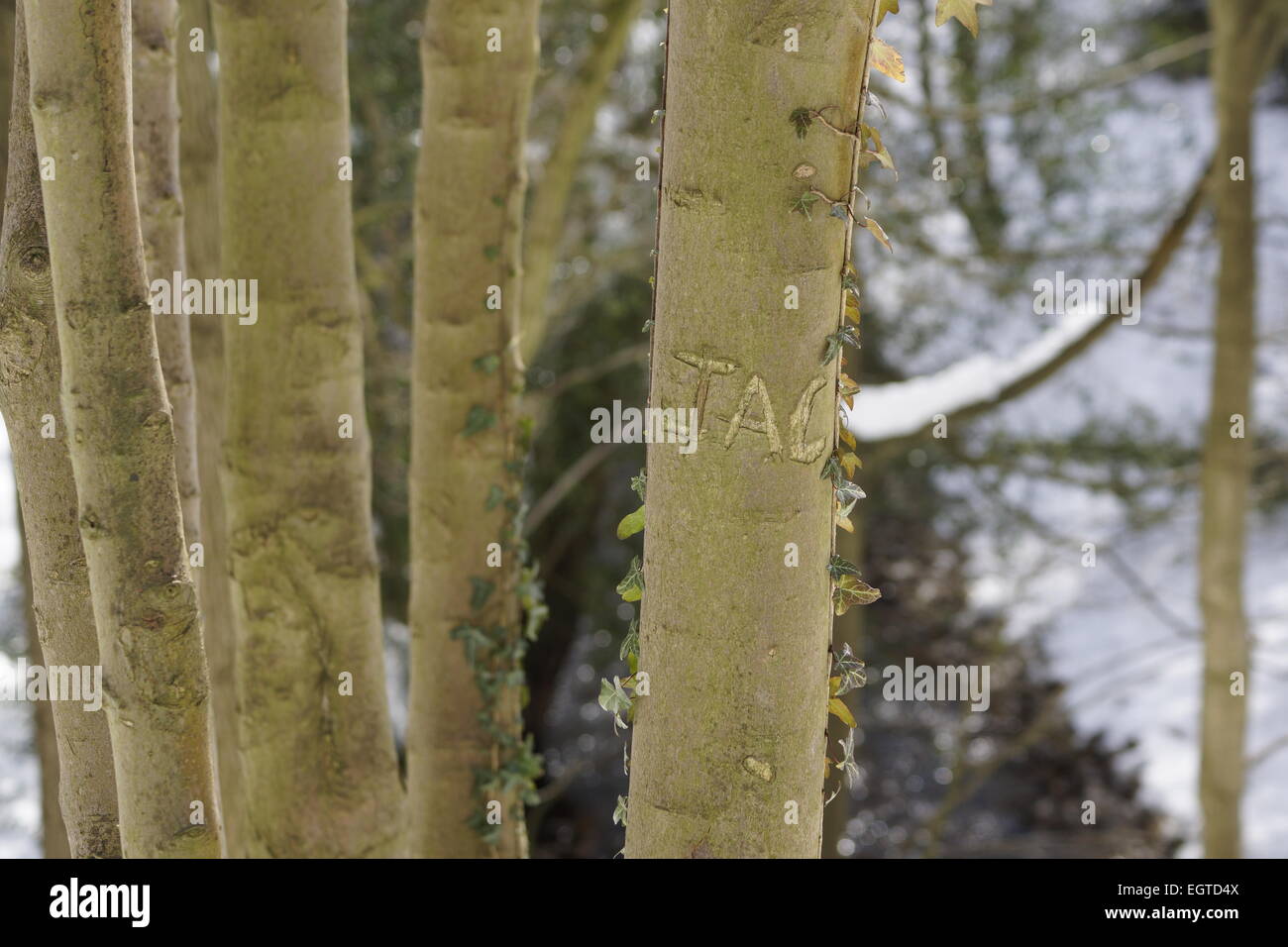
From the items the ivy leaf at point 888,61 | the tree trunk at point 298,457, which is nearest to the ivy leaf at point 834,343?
the ivy leaf at point 888,61

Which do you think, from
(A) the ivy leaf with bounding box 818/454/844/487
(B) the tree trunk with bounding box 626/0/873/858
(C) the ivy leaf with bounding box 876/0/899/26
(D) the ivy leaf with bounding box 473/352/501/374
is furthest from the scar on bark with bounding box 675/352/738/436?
(D) the ivy leaf with bounding box 473/352/501/374

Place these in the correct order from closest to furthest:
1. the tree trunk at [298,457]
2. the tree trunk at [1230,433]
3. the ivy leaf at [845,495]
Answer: the ivy leaf at [845,495] → the tree trunk at [298,457] → the tree trunk at [1230,433]

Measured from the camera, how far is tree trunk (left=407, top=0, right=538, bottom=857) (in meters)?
1.88

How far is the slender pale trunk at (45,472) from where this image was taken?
1.19 metres

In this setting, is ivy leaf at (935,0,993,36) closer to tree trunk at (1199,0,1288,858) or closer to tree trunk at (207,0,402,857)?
tree trunk at (207,0,402,857)

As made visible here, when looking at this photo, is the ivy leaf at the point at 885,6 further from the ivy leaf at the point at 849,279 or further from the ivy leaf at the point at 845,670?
the ivy leaf at the point at 845,670

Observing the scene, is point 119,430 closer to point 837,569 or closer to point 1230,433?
point 837,569

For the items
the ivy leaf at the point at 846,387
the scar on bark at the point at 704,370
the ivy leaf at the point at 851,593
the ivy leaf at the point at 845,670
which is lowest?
the ivy leaf at the point at 845,670

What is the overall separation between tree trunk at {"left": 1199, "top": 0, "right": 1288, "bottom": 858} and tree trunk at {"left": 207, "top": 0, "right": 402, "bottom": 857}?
2.80 meters

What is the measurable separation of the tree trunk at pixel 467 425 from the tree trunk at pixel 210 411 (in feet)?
1.12

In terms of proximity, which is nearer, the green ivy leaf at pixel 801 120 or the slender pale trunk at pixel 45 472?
the green ivy leaf at pixel 801 120

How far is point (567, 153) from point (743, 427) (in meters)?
3.28

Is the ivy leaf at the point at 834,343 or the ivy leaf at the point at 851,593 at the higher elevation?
the ivy leaf at the point at 834,343

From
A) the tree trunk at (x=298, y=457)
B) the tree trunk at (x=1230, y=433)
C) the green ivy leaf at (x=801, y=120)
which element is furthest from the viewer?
the tree trunk at (x=1230, y=433)
